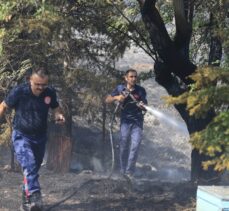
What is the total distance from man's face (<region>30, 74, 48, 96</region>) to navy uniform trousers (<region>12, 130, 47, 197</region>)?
629 mm

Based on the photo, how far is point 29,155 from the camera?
24.5 feet

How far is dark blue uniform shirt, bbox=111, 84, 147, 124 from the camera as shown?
9.59m

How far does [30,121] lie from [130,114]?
274 centimetres

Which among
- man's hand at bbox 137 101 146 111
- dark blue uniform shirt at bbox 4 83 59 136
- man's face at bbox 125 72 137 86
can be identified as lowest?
dark blue uniform shirt at bbox 4 83 59 136

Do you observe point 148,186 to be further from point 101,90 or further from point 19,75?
point 19,75

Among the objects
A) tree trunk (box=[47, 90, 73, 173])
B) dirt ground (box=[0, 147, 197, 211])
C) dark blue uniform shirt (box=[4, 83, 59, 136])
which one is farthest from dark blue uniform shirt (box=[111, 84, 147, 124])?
dark blue uniform shirt (box=[4, 83, 59, 136])

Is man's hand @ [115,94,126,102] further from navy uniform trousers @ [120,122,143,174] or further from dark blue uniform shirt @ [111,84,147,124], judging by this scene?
navy uniform trousers @ [120,122,143,174]

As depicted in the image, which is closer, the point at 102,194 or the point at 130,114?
the point at 102,194

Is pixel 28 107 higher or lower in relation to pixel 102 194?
higher

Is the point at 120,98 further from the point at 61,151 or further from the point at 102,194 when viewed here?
the point at 61,151

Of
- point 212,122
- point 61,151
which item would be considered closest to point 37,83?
point 212,122

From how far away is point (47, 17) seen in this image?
27.4 feet

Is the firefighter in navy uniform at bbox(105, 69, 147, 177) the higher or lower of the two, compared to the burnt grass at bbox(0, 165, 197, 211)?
higher

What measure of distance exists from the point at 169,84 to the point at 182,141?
22.0ft
